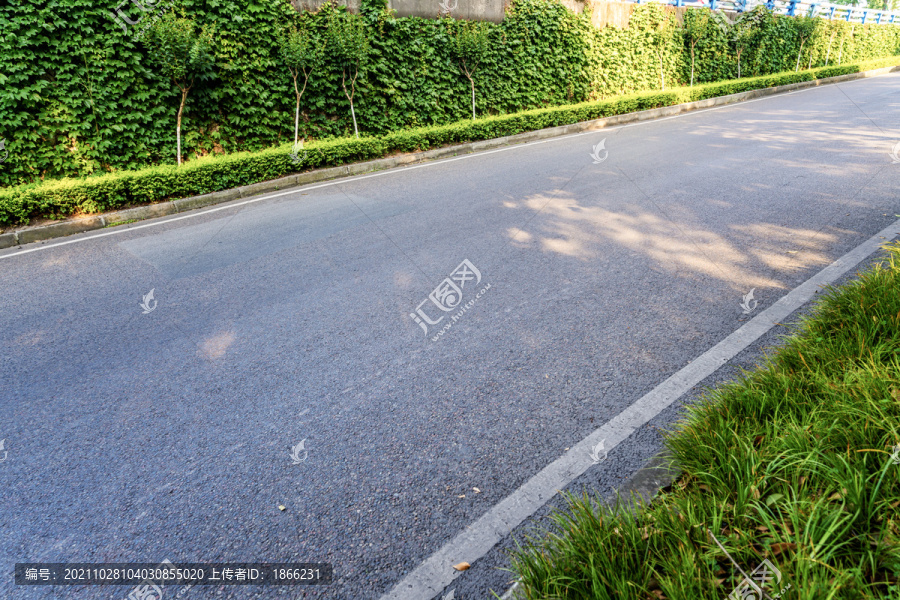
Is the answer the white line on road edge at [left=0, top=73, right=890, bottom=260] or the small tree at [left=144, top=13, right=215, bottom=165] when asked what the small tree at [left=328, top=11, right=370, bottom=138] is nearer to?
the white line on road edge at [left=0, top=73, right=890, bottom=260]

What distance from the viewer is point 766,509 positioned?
2031mm

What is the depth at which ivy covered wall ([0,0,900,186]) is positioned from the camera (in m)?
8.53

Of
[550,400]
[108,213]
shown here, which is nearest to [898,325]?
[550,400]

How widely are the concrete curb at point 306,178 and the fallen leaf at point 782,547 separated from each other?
9144 millimetres

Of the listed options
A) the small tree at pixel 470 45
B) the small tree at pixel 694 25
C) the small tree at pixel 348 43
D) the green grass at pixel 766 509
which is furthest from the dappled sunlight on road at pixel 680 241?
the small tree at pixel 694 25

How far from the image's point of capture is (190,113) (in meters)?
10.2

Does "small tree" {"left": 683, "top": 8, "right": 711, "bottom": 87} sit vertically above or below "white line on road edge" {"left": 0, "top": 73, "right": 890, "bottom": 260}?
above

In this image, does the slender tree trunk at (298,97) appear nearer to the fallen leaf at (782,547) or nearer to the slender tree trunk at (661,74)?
the fallen leaf at (782,547)

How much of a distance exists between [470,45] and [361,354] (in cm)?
1155

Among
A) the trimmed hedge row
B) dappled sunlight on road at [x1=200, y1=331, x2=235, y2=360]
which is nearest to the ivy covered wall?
the trimmed hedge row

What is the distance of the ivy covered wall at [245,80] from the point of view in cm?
853

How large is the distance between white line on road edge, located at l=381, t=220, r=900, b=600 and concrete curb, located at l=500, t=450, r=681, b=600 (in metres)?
0.27

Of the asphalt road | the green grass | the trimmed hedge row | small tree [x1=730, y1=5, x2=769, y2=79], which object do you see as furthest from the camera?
small tree [x1=730, y1=5, x2=769, y2=79]

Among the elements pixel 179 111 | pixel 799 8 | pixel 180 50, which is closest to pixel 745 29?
pixel 799 8
